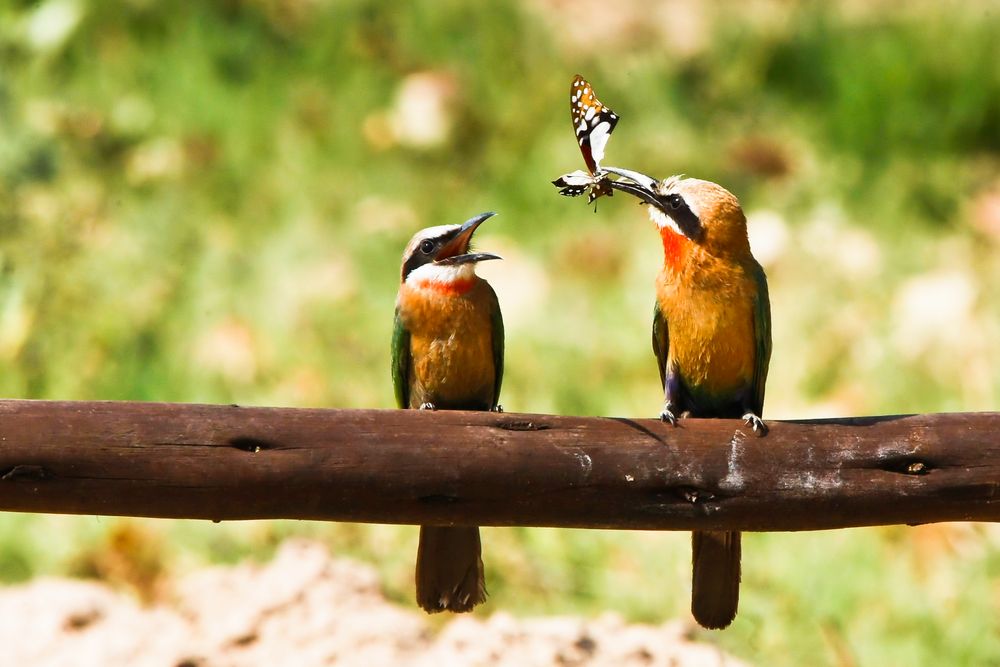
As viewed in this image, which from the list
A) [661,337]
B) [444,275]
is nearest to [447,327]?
[444,275]

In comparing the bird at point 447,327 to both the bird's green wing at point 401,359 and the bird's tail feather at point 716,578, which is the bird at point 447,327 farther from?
the bird's tail feather at point 716,578

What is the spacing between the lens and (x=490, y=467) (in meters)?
3.22

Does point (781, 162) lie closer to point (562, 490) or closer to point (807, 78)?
point (807, 78)

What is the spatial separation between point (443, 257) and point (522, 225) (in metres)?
2.97

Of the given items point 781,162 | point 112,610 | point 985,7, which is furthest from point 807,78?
point 112,610

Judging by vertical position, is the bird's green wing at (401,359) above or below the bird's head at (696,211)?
below

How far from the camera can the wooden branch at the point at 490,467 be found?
3.09 m

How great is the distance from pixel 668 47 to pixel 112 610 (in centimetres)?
572

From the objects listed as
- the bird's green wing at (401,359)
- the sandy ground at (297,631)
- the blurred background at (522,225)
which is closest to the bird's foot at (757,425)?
the sandy ground at (297,631)

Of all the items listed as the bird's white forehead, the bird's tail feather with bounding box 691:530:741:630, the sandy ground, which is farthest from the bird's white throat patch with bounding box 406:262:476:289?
the bird's tail feather with bounding box 691:530:741:630

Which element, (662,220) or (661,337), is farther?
(661,337)

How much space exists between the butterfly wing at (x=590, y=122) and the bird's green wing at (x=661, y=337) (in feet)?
2.07

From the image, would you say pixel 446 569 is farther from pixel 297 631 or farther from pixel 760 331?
pixel 760 331

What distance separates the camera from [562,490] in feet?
Result: 10.7
